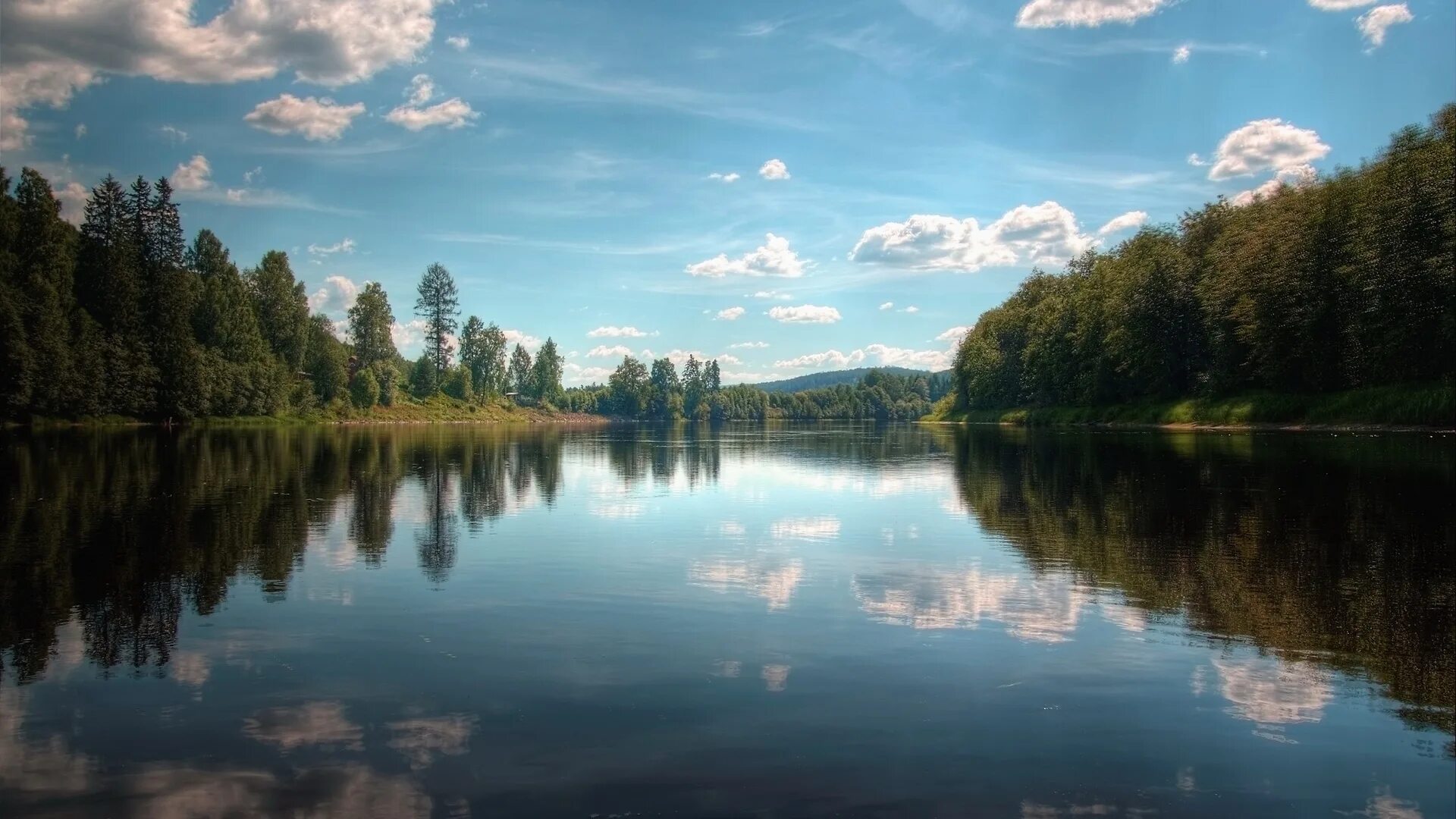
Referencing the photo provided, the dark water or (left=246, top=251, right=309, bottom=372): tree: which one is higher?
(left=246, top=251, right=309, bottom=372): tree

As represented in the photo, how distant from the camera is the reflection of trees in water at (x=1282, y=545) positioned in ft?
32.7

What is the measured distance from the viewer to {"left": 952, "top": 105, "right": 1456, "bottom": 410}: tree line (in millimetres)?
55562

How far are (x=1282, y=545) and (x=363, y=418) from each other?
5719 inches

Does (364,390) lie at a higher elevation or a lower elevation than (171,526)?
higher

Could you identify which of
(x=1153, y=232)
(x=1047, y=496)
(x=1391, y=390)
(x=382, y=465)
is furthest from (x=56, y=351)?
(x=1153, y=232)

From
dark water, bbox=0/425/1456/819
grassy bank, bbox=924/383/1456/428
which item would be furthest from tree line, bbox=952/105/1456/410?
dark water, bbox=0/425/1456/819

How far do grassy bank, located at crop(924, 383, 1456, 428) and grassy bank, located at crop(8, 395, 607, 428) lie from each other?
9852 centimetres


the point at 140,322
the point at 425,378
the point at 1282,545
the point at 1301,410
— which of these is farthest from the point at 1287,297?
the point at 425,378

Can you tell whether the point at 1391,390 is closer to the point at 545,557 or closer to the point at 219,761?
the point at 545,557

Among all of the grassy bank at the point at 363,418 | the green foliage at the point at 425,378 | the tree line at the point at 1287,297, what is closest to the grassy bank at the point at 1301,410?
the tree line at the point at 1287,297

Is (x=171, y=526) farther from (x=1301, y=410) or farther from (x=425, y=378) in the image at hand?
(x=425, y=378)

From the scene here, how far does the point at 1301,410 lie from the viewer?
6581cm

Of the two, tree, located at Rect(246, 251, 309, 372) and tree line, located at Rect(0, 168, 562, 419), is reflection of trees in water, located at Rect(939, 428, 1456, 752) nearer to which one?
tree line, located at Rect(0, 168, 562, 419)

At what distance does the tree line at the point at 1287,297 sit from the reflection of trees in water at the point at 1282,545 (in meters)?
25.5
